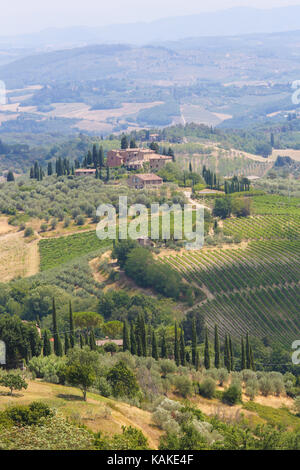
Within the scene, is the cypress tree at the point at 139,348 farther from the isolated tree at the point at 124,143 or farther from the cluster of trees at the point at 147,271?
the isolated tree at the point at 124,143

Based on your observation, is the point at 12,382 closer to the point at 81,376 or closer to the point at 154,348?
the point at 81,376

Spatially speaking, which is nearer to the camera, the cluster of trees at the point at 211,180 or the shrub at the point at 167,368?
the shrub at the point at 167,368

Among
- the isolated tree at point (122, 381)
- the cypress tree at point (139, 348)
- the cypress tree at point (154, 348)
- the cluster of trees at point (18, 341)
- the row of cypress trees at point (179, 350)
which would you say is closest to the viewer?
the isolated tree at point (122, 381)

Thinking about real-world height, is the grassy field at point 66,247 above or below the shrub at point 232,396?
below

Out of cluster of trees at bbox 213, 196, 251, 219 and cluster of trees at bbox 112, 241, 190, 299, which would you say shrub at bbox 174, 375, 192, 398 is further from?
cluster of trees at bbox 213, 196, 251, 219

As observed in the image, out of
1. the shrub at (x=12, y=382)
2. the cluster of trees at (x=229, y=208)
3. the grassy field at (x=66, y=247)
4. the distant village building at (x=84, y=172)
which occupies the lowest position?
the grassy field at (x=66, y=247)

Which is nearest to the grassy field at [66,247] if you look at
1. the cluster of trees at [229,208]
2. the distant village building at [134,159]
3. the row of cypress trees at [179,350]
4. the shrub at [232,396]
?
the cluster of trees at [229,208]

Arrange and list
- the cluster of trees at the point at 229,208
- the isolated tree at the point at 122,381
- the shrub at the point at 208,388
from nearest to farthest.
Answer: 1. the isolated tree at the point at 122,381
2. the shrub at the point at 208,388
3. the cluster of trees at the point at 229,208
